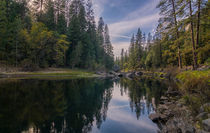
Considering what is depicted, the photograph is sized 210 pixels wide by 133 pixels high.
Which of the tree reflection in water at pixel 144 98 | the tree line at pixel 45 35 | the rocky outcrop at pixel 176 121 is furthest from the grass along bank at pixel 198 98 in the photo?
the tree line at pixel 45 35

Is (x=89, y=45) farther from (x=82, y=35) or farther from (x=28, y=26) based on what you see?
(x=28, y=26)

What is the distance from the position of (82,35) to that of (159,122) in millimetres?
44146

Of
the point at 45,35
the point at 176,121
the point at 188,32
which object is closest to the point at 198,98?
the point at 176,121

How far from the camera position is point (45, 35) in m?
34.1

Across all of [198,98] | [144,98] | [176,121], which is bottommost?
[144,98]

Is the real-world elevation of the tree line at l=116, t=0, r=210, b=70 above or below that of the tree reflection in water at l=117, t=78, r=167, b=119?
above

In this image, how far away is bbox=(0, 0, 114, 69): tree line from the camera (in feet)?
104

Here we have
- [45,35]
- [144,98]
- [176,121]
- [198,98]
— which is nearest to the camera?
[176,121]

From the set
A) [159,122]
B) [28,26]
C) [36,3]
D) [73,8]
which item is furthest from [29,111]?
[73,8]

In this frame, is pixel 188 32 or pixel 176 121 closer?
pixel 176 121

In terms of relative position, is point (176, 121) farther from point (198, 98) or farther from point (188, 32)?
point (188, 32)

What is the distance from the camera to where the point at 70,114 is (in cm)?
699

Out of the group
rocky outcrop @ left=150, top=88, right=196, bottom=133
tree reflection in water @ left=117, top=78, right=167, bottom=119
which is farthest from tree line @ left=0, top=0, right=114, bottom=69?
rocky outcrop @ left=150, top=88, right=196, bottom=133

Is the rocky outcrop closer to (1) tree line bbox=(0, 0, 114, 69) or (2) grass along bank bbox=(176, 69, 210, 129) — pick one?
(2) grass along bank bbox=(176, 69, 210, 129)
